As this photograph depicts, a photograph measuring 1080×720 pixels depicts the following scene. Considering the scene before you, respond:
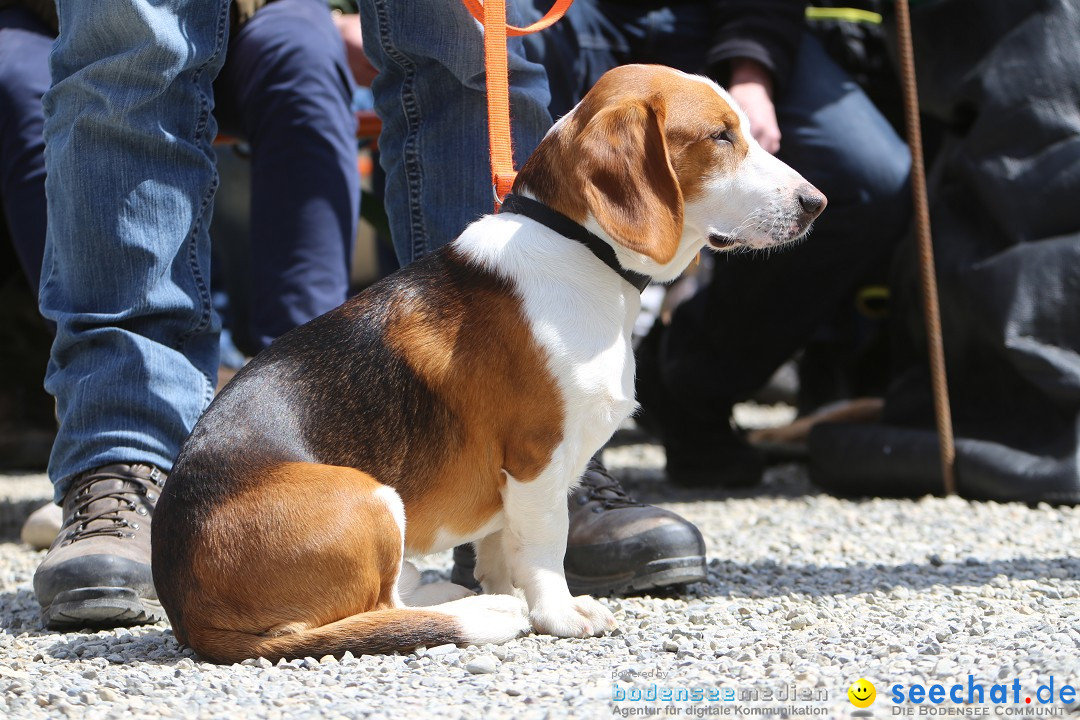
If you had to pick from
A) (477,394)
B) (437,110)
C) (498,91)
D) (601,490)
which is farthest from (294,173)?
(477,394)

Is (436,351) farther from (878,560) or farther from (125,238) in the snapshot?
(878,560)

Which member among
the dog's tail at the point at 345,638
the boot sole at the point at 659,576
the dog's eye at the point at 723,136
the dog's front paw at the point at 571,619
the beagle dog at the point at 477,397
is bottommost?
the boot sole at the point at 659,576

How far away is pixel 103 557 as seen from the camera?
2.56 m

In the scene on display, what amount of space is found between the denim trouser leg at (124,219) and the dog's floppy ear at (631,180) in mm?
1057

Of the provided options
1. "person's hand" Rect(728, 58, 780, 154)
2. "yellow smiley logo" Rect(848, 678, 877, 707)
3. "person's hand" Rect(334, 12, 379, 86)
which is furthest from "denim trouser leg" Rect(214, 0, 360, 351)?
"yellow smiley logo" Rect(848, 678, 877, 707)

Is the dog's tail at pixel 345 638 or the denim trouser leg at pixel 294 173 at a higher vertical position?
the denim trouser leg at pixel 294 173

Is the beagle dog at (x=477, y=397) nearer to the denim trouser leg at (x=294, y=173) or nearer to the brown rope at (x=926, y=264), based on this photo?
the denim trouser leg at (x=294, y=173)

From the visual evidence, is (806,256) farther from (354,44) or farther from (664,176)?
(664,176)

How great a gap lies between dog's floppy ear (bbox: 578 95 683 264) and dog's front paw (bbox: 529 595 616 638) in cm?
73

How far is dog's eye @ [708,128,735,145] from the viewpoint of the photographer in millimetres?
2506

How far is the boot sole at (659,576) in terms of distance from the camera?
2.72 meters

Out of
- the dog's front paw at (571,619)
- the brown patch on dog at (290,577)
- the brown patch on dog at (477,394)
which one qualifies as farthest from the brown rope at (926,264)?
the brown patch on dog at (290,577)

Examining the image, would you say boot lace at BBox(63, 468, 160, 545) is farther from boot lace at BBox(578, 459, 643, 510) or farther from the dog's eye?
the dog's eye

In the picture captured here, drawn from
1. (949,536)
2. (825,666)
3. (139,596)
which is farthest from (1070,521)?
(139,596)
